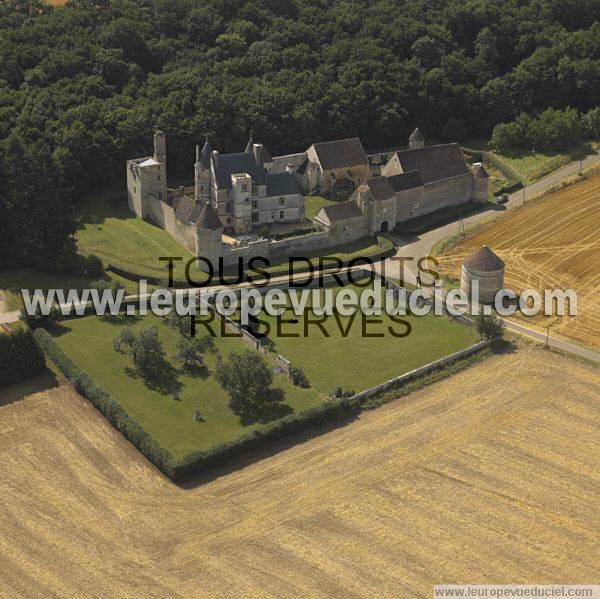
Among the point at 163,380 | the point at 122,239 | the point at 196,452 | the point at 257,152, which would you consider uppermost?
the point at 257,152

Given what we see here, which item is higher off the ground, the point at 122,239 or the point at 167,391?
the point at 122,239

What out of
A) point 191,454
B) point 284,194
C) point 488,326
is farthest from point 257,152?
point 191,454

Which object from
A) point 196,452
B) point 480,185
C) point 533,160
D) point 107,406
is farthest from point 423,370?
point 533,160

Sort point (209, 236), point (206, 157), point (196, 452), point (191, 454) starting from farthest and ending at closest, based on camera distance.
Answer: point (206, 157)
point (209, 236)
point (196, 452)
point (191, 454)

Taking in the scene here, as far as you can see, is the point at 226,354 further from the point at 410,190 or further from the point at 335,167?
the point at 335,167

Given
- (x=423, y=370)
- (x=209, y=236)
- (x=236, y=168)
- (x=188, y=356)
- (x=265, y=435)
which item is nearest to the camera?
(x=265, y=435)

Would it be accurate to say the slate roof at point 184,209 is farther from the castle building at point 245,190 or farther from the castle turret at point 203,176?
the castle building at point 245,190

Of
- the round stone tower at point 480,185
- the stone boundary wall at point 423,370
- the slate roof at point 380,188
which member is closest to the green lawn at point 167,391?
the stone boundary wall at point 423,370

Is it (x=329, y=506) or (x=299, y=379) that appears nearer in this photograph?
(x=329, y=506)
